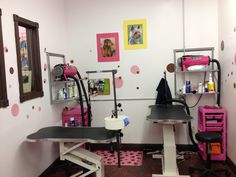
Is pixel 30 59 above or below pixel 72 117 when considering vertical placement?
above

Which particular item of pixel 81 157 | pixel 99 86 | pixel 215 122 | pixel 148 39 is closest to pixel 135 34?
pixel 148 39

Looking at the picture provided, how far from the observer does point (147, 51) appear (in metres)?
3.85

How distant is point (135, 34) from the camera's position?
12.7 feet

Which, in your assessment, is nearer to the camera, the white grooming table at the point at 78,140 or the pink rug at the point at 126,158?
the white grooming table at the point at 78,140

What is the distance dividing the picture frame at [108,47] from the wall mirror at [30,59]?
123 centimetres

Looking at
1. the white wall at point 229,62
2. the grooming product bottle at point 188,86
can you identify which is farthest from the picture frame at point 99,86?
the white wall at point 229,62

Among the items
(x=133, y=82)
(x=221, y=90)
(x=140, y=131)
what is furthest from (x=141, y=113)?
(x=221, y=90)

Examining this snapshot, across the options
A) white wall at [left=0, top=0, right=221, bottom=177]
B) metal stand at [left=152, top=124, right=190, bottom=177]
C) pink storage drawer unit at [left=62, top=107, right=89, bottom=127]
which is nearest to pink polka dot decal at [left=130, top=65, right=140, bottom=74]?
white wall at [left=0, top=0, right=221, bottom=177]

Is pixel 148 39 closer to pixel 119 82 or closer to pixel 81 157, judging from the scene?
pixel 119 82

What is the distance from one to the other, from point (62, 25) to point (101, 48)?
0.80 m

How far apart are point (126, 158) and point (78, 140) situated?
4.80 feet

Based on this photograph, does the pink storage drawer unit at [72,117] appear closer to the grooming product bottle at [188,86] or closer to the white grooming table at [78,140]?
the white grooming table at [78,140]

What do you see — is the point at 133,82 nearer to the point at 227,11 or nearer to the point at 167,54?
the point at 167,54

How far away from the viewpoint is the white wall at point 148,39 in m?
3.68
